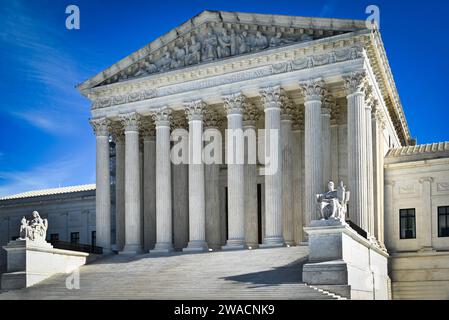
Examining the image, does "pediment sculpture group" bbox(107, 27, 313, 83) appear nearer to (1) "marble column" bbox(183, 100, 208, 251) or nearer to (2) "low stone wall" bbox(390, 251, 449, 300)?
(1) "marble column" bbox(183, 100, 208, 251)

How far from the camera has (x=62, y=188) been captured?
80.0 meters

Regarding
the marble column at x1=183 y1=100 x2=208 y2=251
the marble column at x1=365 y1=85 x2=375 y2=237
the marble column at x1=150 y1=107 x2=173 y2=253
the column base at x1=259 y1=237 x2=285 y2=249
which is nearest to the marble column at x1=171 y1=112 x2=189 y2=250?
the marble column at x1=150 y1=107 x2=173 y2=253

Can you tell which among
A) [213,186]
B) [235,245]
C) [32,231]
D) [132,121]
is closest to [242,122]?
[213,186]

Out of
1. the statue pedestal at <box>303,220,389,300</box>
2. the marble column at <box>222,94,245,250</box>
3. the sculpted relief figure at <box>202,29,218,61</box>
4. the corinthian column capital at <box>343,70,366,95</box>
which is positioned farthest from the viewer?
the sculpted relief figure at <box>202,29,218,61</box>

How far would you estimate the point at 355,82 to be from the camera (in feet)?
132

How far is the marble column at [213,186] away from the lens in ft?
159

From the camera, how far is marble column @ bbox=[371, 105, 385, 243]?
44.0 metres

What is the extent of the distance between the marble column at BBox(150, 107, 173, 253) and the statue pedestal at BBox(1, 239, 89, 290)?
740cm

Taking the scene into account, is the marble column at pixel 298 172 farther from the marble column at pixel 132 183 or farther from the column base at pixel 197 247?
the marble column at pixel 132 183

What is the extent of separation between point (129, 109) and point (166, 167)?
548 centimetres

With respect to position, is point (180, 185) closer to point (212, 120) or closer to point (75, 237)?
Answer: point (212, 120)

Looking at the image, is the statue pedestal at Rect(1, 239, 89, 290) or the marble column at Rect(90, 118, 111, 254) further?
the marble column at Rect(90, 118, 111, 254)
